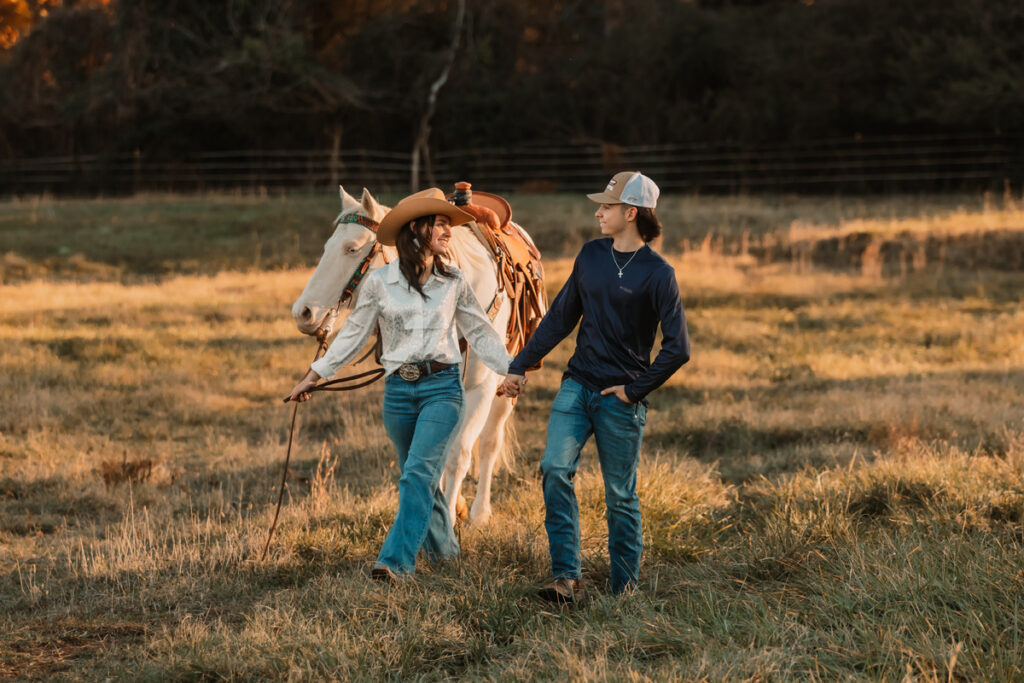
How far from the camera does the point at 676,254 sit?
870 inches

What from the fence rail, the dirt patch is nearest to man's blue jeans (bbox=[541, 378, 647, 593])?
the dirt patch

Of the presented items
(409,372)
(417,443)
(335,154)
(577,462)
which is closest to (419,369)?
(409,372)

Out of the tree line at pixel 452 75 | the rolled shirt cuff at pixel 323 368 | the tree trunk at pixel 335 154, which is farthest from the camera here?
the tree trunk at pixel 335 154

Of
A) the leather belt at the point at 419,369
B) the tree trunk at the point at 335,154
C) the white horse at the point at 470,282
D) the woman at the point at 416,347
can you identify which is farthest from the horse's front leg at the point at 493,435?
the tree trunk at the point at 335,154

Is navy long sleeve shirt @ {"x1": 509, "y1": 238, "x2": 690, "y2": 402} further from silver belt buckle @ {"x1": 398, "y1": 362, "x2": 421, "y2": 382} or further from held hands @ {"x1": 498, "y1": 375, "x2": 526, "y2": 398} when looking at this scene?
silver belt buckle @ {"x1": 398, "y1": 362, "x2": 421, "y2": 382}

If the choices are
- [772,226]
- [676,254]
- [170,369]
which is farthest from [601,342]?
[772,226]

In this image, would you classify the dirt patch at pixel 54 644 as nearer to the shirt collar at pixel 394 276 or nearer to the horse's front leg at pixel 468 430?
the horse's front leg at pixel 468 430

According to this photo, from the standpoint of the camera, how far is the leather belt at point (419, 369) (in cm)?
537

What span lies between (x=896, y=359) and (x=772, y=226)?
12030 mm

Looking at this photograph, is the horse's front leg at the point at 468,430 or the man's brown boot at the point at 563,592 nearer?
the man's brown boot at the point at 563,592

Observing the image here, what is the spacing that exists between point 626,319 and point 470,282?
1544 millimetres

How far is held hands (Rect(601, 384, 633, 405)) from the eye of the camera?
16.6 ft

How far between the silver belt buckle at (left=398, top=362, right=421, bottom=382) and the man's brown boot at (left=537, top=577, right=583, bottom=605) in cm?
123

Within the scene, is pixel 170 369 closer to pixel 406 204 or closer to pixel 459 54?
pixel 406 204
